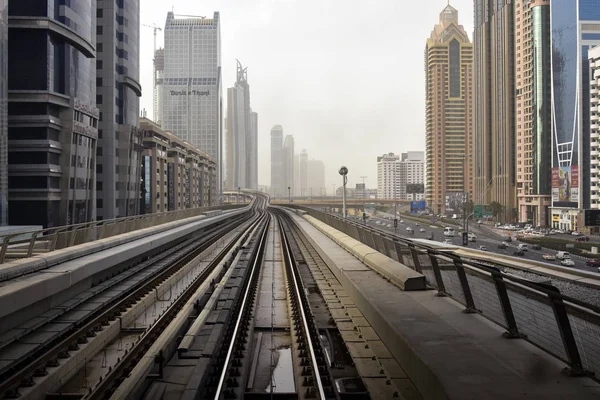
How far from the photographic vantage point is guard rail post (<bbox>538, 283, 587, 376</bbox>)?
479 centimetres

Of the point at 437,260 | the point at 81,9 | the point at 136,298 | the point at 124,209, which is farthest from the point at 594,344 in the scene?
the point at 124,209

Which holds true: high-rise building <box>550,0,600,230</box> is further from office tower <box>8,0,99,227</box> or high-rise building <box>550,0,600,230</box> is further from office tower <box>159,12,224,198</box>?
office tower <box>159,12,224,198</box>

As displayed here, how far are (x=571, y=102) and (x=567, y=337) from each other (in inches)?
3064

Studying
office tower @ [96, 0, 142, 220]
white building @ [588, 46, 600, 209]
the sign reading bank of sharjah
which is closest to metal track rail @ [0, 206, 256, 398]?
office tower @ [96, 0, 142, 220]

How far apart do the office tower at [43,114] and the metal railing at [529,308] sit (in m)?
34.8

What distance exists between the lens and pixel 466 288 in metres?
7.76

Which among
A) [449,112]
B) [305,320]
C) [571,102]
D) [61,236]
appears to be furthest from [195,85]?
[305,320]

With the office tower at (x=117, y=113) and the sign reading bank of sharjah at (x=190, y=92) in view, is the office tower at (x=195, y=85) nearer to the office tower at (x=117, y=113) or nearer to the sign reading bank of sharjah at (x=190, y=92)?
the sign reading bank of sharjah at (x=190, y=92)

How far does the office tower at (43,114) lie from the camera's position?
118ft

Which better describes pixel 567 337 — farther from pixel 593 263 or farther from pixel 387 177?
pixel 387 177

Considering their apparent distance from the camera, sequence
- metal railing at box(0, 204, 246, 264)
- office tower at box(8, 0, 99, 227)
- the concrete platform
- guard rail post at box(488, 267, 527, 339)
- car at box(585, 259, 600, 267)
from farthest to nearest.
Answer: office tower at box(8, 0, 99, 227) < car at box(585, 259, 600, 267) < metal railing at box(0, 204, 246, 264) < guard rail post at box(488, 267, 527, 339) < the concrete platform

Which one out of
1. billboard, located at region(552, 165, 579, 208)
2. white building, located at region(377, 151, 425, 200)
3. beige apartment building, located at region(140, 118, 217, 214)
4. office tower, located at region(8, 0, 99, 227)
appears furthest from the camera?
white building, located at region(377, 151, 425, 200)

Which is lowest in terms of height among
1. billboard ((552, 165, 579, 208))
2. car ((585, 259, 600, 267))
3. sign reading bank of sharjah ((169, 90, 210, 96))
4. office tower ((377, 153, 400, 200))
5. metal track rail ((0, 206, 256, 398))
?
metal track rail ((0, 206, 256, 398))

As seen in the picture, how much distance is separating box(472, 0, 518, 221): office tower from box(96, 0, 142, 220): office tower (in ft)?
210
